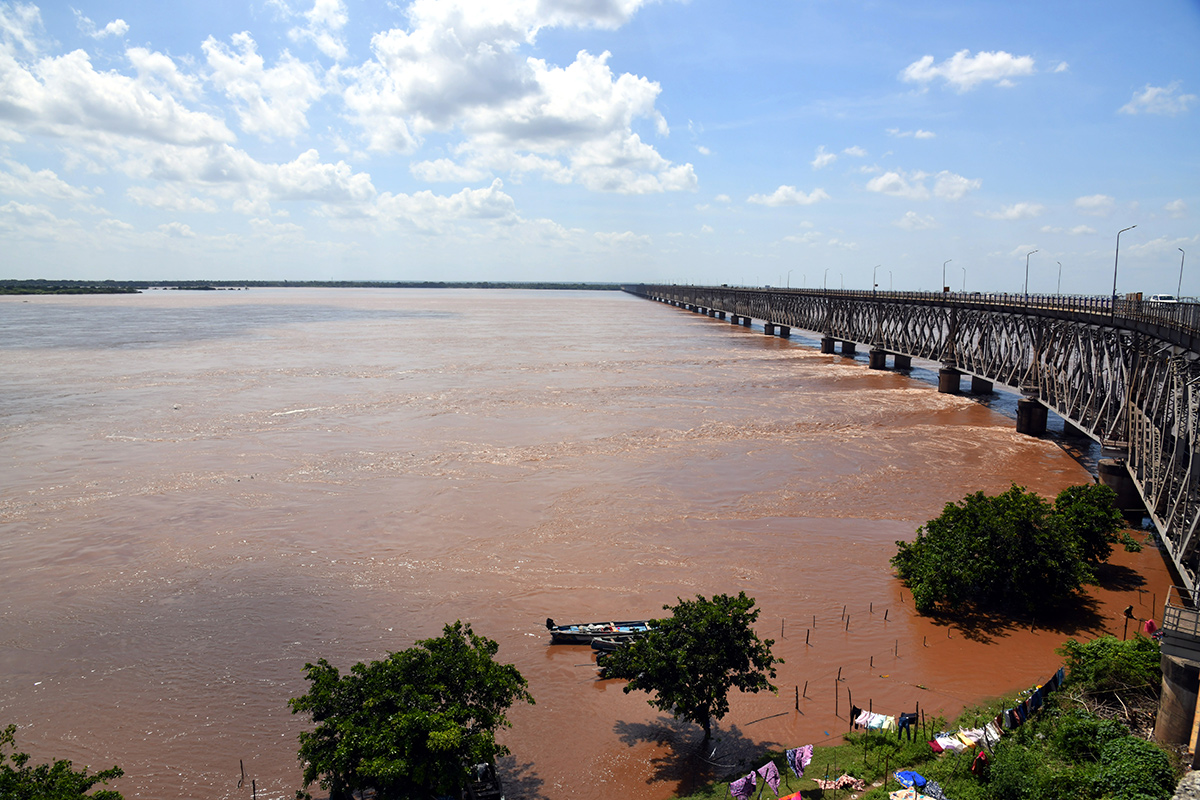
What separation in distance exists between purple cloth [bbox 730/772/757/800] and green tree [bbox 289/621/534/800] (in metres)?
4.67

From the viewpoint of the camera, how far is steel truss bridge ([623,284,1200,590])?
23.1 meters

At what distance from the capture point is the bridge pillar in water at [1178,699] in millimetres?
13750

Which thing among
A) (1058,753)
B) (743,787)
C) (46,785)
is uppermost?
(46,785)

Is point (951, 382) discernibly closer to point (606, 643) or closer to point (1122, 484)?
point (1122, 484)

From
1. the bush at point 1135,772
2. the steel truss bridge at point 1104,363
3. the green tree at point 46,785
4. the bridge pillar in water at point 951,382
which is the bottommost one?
the bush at point 1135,772

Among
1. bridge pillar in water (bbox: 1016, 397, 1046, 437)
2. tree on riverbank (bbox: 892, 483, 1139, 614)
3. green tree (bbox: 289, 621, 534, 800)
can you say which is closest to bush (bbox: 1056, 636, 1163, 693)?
tree on riverbank (bbox: 892, 483, 1139, 614)

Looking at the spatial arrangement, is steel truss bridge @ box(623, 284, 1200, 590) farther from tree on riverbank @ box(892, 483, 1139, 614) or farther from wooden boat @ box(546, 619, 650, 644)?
wooden boat @ box(546, 619, 650, 644)

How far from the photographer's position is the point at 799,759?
14.6 metres

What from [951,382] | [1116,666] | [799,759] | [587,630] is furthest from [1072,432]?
[799,759]

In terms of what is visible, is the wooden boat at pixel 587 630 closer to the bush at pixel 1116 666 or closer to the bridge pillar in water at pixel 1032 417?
the bush at pixel 1116 666

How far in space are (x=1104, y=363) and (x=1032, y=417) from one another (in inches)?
227

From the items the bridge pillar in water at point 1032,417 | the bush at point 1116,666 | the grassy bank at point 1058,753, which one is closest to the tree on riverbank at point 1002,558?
the grassy bank at point 1058,753

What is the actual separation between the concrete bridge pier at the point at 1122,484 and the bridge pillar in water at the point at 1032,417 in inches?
615

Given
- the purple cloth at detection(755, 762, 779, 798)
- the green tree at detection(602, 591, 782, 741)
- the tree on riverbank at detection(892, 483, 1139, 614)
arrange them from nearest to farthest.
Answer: the purple cloth at detection(755, 762, 779, 798)
the green tree at detection(602, 591, 782, 741)
the tree on riverbank at detection(892, 483, 1139, 614)
